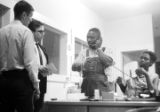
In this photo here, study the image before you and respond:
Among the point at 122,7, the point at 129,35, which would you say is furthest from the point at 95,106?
the point at 129,35

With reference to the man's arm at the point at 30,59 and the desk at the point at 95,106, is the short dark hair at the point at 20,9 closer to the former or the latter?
the man's arm at the point at 30,59

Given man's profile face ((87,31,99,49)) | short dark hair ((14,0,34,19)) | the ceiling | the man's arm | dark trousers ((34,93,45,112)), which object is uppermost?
the ceiling

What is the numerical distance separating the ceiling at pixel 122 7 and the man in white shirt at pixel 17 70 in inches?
117

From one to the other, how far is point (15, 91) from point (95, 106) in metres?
→ 0.62

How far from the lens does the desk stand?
5.24ft

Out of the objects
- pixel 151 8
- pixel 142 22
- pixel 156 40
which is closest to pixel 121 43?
pixel 142 22

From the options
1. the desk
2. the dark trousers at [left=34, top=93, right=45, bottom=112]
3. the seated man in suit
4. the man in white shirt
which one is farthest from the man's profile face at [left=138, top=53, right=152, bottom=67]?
the man in white shirt

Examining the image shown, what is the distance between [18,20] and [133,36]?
12.5 ft

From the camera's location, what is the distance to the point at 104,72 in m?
2.21

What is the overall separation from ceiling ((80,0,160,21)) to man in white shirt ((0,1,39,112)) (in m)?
2.97

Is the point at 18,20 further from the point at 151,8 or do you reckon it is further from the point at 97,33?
the point at 151,8

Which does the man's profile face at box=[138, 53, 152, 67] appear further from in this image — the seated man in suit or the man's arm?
the man's arm

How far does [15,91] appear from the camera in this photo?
147 cm

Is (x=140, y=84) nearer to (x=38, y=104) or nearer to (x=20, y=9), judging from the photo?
(x=38, y=104)
